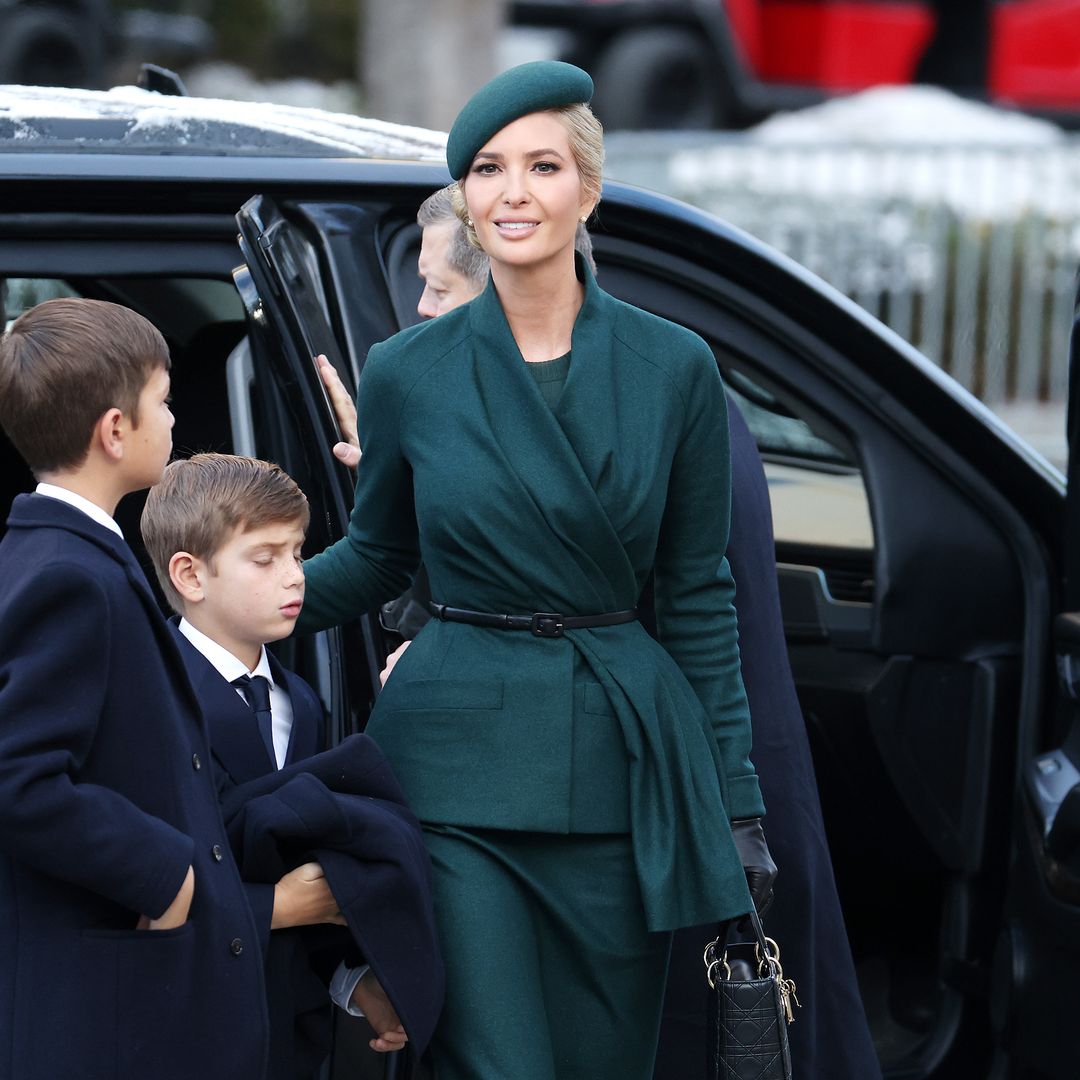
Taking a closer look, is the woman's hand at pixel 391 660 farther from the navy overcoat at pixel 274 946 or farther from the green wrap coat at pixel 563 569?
the navy overcoat at pixel 274 946

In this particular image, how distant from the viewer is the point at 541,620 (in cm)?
202

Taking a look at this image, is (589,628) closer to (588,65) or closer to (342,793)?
(342,793)

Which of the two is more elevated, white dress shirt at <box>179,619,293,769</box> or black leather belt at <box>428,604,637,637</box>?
black leather belt at <box>428,604,637,637</box>

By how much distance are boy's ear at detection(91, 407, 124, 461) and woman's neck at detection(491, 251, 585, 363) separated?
0.50 metres

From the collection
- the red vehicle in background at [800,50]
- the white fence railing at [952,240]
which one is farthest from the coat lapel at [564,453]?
the red vehicle in background at [800,50]

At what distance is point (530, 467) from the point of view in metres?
1.98

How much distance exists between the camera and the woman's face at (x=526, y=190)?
1.98 metres

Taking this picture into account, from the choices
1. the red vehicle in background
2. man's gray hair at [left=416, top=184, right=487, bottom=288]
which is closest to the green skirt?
man's gray hair at [left=416, top=184, right=487, bottom=288]

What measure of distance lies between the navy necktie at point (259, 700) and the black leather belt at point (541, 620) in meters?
0.23

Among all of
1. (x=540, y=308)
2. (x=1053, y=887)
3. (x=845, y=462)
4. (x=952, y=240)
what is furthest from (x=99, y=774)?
(x=952, y=240)

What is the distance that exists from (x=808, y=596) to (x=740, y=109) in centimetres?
1189

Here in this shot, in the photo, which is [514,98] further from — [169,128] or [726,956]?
[726,956]

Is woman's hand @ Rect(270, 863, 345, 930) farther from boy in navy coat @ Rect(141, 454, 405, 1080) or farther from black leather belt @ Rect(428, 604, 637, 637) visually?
black leather belt @ Rect(428, 604, 637, 637)

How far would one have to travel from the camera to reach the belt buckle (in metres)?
2.02
